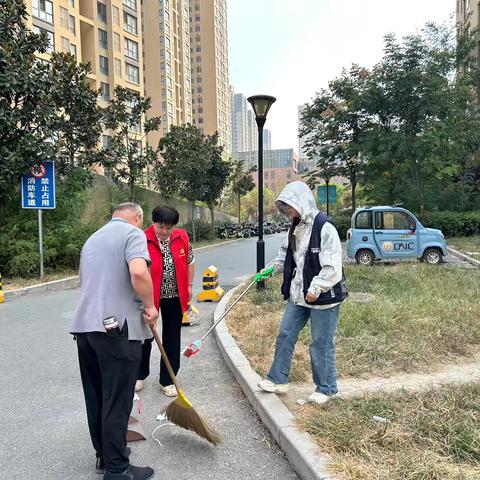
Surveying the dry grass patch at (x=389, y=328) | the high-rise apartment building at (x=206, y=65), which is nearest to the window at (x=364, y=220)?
the dry grass patch at (x=389, y=328)

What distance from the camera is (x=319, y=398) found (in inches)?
147

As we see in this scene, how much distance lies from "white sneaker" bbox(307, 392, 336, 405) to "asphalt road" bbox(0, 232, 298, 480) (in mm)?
449

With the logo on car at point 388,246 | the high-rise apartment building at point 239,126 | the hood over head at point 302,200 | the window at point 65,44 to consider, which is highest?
the high-rise apartment building at point 239,126

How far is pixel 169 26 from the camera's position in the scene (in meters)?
76.6

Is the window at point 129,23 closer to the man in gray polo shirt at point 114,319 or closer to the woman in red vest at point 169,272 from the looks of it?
the woman in red vest at point 169,272

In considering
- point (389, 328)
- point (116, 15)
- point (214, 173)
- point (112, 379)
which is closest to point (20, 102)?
point (389, 328)

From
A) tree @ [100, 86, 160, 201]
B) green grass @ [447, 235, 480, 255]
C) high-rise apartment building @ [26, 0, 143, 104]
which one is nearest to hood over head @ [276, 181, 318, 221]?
green grass @ [447, 235, 480, 255]

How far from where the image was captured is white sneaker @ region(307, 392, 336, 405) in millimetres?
3719

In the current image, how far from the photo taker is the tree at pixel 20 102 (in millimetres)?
10868

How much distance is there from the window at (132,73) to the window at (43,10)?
11390 millimetres

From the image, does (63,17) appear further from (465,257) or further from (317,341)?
(317,341)

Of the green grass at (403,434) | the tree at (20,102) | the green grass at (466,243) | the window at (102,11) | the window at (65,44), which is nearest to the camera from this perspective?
the green grass at (403,434)

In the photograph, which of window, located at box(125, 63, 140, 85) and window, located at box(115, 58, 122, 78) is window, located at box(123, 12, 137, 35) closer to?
window, located at box(125, 63, 140, 85)

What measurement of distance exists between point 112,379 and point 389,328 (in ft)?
13.0
